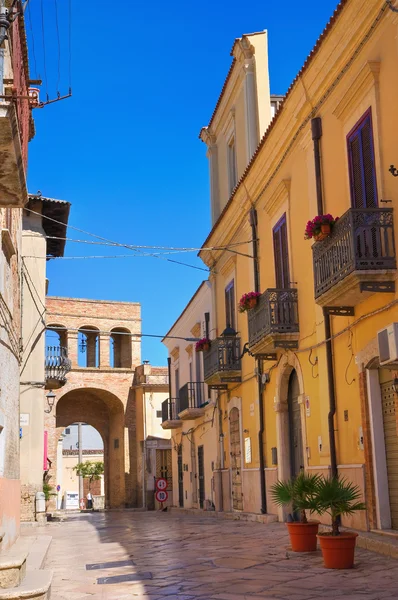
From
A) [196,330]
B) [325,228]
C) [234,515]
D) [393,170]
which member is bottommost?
[234,515]

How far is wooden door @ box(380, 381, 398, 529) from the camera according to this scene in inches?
395

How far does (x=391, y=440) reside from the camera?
1027 centimetres

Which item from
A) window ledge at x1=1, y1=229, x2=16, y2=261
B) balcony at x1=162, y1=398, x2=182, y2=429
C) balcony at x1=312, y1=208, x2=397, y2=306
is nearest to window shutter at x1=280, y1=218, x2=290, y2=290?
balcony at x1=312, y1=208, x2=397, y2=306

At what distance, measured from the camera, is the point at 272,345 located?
1423 cm

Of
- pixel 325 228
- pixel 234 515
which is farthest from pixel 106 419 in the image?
pixel 325 228

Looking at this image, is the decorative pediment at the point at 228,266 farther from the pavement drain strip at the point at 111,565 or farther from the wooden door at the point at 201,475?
the pavement drain strip at the point at 111,565

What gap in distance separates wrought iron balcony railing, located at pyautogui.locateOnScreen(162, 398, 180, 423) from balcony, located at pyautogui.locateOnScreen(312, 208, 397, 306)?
17.7 metres

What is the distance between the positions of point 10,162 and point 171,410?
72.9 feet

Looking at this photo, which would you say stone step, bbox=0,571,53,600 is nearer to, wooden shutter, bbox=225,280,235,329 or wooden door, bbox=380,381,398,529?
wooden door, bbox=380,381,398,529

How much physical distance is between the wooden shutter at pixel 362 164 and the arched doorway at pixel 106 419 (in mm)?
26490

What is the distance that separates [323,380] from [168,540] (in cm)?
380

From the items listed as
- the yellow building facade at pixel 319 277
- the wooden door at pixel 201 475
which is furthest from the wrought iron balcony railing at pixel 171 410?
the yellow building facade at pixel 319 277

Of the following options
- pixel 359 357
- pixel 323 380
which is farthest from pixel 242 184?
pixel 359 357

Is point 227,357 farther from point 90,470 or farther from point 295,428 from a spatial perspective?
point 90,470
